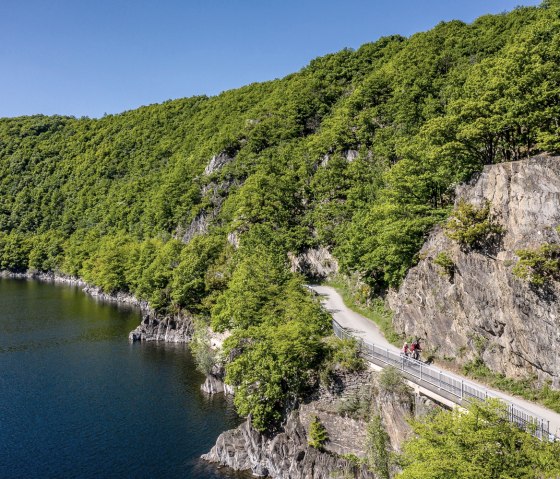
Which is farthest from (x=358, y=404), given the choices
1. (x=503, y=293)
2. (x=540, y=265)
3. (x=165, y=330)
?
(x=165, y=330)

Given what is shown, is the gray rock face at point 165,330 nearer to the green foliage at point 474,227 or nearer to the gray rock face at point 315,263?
the gray rock face at point 315,263

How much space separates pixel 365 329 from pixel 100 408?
24.8 metres

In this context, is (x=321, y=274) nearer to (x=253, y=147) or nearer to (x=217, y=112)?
(x=253, y=147)

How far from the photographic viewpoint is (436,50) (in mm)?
83625

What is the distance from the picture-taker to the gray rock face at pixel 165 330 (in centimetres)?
6284

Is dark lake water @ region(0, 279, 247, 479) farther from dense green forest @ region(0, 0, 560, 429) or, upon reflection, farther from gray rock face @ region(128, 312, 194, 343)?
dense green forest @ region(0, 0, 560, 429)

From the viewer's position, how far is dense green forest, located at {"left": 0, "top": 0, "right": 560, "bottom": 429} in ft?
108

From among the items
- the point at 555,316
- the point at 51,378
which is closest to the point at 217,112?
the point at 51,378

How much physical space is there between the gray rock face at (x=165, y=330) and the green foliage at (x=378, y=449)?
39.6 meters

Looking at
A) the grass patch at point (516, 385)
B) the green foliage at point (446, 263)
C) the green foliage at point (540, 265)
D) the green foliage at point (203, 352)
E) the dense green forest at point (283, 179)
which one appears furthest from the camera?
the green foliage at point (203, 352)

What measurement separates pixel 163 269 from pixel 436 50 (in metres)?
62.1

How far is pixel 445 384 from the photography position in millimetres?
24328

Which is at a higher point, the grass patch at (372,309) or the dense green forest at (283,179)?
the dense green forest at (283,179)

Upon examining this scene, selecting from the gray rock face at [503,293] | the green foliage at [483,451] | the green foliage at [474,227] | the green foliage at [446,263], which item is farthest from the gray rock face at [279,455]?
the green foliage at [474,227]
